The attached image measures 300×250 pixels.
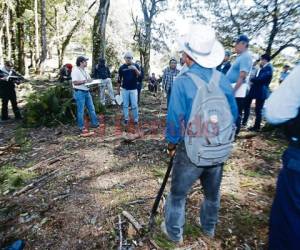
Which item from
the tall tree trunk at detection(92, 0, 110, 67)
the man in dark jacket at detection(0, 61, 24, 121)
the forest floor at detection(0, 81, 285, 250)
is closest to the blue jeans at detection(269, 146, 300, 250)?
the forest floor at detection(0, 81, 285, 250)

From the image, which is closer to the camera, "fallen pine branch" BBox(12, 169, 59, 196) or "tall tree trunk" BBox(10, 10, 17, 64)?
"fallen pine branch" BBox(12, 169, 59, 196)

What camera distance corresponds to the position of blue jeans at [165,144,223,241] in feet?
10.2

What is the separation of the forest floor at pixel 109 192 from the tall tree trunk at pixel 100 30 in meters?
7.05

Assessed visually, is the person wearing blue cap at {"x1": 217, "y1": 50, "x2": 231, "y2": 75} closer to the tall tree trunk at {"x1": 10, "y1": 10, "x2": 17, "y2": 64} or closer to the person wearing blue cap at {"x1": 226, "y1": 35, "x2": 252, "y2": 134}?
the person wearing blue cap at {"x1": 226, "y1": 35, "x2": 252, "y2": 134}

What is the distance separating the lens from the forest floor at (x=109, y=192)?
3898 millimetres

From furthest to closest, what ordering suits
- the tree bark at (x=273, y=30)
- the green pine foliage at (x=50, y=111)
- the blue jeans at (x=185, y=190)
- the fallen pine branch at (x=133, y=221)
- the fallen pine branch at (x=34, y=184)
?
1. the tree bark at (x=273, y=30)
2. the green pine foliage at (x=50, y=111)
3. the fallen pine branch at (x=34, y=184)
4. the fallen pine branch at (x=133, y=221)
5. the blue jeans at (x=185, y=190)

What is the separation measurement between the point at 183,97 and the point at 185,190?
101 centimetres

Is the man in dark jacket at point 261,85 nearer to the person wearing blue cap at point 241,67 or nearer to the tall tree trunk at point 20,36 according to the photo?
the person wearing blue cap at point 241,67

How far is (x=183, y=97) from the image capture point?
2902 millimetres

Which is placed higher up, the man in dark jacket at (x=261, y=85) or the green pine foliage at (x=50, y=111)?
the man in dark jacket at (x=261, y=85)

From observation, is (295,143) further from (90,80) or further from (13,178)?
(90,80)

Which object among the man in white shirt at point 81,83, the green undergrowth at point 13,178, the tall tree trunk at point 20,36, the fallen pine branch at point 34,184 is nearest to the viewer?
the fallen pine branch at point 34,184

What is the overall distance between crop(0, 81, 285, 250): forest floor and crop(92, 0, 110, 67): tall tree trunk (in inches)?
277

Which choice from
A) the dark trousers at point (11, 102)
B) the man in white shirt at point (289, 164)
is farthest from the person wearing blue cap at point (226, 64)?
the dark trousers at point (11, 102)
